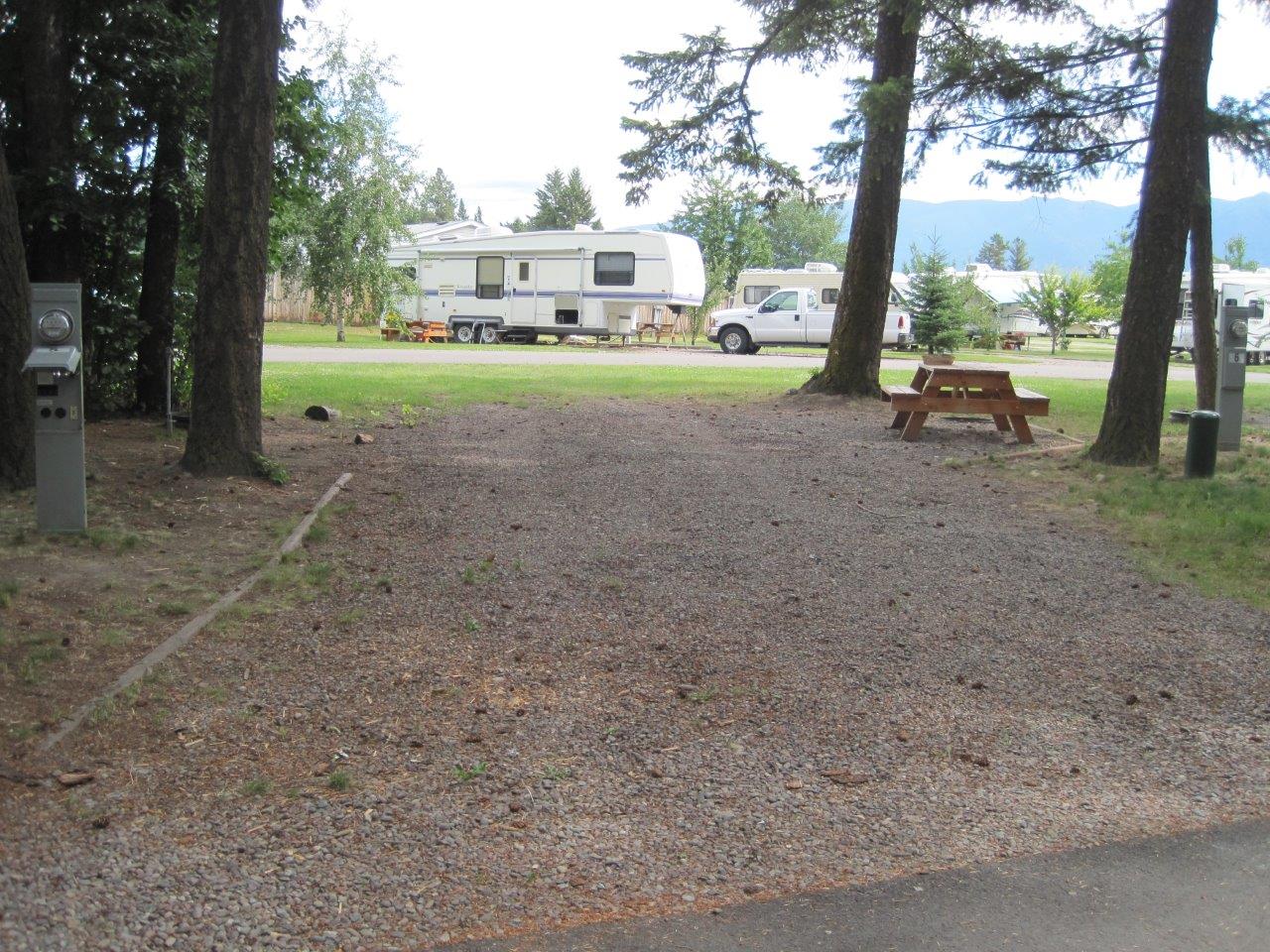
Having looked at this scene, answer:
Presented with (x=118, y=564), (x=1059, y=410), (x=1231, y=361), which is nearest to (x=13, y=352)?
(x=118, y=564)

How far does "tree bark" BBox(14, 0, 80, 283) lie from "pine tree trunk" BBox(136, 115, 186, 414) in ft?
2.69

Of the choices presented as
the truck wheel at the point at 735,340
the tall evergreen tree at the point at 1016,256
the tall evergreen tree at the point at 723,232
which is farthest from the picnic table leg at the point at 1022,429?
the tall evergreen tree at the point at 1016,256

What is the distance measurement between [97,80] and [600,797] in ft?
29.9

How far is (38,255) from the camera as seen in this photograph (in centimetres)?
1010

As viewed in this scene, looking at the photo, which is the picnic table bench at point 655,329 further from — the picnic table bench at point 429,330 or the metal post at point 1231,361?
the metal post at point 1231,361

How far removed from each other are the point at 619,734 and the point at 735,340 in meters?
29.6

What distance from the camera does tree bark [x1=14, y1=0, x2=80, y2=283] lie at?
9578mm

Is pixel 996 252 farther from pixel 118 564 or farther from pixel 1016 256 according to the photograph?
pixel 118 564

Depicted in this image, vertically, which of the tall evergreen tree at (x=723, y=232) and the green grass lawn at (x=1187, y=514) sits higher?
the tall evergreen tree at (x=723, y=232)

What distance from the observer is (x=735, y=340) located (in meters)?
33.4

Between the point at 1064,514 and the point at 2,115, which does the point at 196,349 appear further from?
the point at 1064,514

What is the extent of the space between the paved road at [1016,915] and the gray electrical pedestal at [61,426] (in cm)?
491

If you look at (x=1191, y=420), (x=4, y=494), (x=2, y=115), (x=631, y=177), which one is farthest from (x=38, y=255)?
(x=1191, y=420)

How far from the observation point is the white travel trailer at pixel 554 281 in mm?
32219
